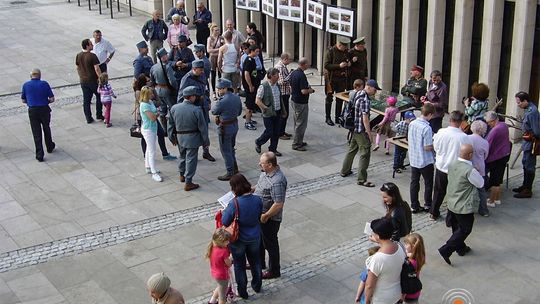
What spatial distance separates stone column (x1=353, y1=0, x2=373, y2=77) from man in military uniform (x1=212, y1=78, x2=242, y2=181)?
5.87 m

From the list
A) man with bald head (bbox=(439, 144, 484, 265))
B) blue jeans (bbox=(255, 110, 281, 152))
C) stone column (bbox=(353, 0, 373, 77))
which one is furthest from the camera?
stone column (bbox=(353, 0, 373, 77))

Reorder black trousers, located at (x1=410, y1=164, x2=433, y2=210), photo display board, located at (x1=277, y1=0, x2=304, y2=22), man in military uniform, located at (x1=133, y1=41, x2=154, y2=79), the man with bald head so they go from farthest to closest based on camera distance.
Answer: photo display board, located at (x1=277, y1=0, x2=304, y2=22) < man in military uniform, located at (x1=133, y1=41, x2=154, y2=79) < black trousers, located at (x1=410, y1=164, x2=433, y2=210) < the man with bald head

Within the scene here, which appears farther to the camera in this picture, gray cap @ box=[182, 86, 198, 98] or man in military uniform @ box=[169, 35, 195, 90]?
man in military uniform @ box=[169, 35, 195, 90]

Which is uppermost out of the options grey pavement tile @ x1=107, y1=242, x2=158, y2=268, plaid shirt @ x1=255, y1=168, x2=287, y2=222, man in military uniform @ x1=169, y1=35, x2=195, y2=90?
man in military uniform @ x1=169, y1=35, x2=195, y2=90

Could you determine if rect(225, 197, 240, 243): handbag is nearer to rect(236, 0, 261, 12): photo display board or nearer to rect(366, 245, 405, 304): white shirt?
rect(366, 245, 405, 304): white shirt

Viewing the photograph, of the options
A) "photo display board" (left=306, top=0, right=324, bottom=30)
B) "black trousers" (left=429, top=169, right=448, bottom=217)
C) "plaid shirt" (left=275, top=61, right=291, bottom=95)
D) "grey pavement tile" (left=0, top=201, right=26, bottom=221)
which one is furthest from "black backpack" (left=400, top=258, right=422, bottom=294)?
"photo display board" (left=306, top=0, right=324, bottom=30)

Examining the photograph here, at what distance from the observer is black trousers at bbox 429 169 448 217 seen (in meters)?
11.2

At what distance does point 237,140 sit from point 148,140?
92.2 inches

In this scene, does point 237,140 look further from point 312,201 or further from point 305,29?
point 305,29

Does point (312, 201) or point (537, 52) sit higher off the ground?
point (537, 52)

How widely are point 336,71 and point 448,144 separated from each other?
5.17 metres

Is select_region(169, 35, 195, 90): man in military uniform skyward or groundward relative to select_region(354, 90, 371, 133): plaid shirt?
skyward

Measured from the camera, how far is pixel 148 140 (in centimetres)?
1308

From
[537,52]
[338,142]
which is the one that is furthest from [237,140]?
[537,52]
